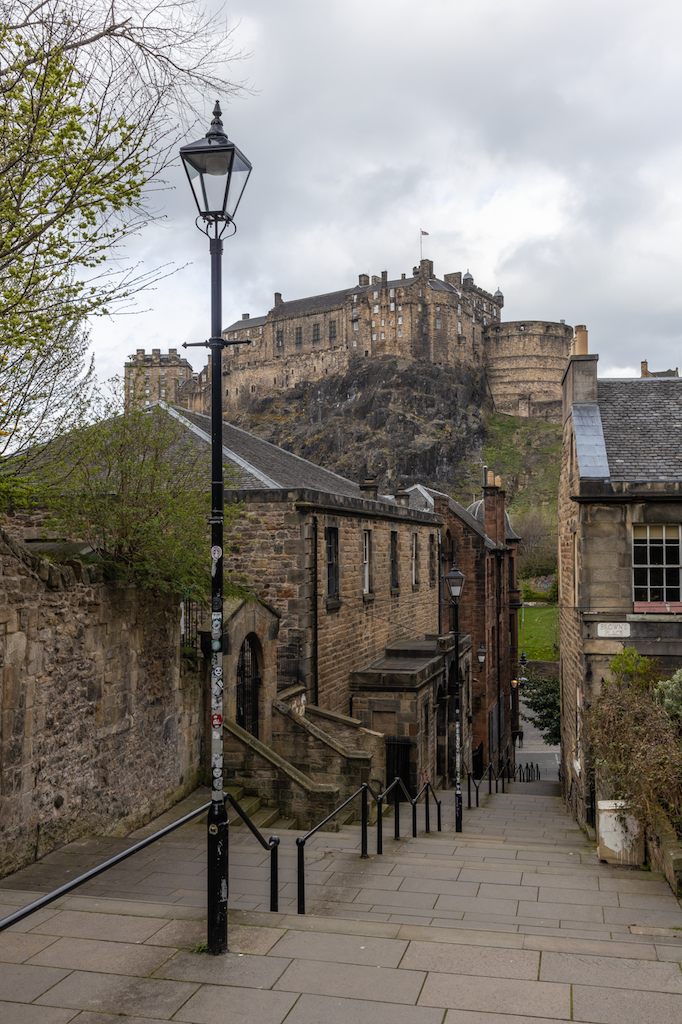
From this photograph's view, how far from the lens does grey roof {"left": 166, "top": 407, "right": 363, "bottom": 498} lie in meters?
16.9

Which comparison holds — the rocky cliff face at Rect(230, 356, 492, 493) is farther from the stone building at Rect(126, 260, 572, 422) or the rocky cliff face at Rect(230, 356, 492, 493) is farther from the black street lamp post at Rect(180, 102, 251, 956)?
the black street lamp post at Rect(180, 102, 251, 956)

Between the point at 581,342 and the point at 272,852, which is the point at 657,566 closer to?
the point at 581,342

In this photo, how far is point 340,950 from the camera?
541cm

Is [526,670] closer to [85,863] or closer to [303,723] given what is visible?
[303,723]

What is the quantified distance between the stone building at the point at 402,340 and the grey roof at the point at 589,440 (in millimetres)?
78000

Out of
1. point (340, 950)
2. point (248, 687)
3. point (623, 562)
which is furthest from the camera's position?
point (623, 562)

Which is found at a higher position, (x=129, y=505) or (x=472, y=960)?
(x=129, y=505)

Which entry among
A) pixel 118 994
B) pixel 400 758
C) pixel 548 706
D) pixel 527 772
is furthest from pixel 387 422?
pixel 118 994

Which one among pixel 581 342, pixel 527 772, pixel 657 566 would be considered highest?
pixel 581 342

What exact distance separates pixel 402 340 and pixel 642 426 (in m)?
78.8

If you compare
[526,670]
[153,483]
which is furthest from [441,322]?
[153,483]

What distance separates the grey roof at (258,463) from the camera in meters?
16.9

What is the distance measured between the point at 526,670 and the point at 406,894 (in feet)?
116

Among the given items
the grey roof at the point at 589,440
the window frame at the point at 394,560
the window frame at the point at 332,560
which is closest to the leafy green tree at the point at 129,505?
the window frame at the point at 332,560
